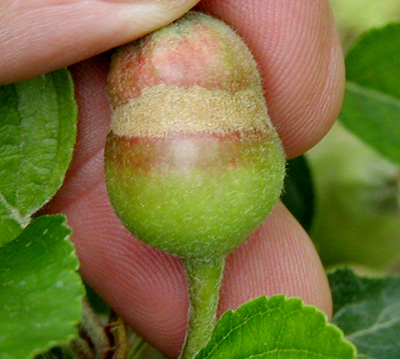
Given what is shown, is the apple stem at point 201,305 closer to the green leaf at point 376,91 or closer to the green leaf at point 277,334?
the green leaf at point 277,334

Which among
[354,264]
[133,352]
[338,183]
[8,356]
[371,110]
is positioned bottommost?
[354,264]

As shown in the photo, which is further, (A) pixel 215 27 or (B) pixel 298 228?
(B) pixel 298 228

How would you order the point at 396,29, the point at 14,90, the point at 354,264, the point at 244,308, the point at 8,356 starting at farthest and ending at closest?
the point at 354,264
the point at 396,29
the point at 14,90
the point at 244,308
the point at 8,356

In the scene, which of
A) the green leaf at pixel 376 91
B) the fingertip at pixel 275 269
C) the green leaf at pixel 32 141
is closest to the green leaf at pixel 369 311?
the fingertip at pixel 275 269

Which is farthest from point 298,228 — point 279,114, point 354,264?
point 354,264

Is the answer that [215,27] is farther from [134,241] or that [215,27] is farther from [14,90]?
[134,241]

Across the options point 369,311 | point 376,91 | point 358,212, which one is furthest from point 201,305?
point 358,212

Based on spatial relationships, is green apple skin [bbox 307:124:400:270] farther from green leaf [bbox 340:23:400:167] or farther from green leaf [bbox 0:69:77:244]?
green leaf [bbox 0:69:77:244]

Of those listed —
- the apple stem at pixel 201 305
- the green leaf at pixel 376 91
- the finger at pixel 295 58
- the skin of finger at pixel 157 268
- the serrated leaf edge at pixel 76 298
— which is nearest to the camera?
the serrated leaf edge at pixel 76 298
